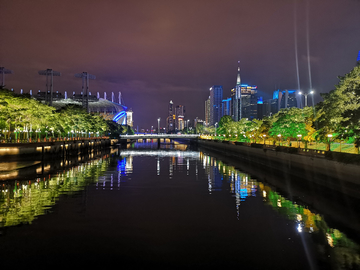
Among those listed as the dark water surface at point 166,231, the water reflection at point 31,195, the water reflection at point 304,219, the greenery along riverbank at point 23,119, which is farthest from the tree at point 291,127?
the greenery along riverbank at point 23,119

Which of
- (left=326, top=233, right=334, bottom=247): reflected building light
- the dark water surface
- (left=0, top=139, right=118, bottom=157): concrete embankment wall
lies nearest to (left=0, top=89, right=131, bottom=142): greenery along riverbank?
(left=0, top=139, right=118, bottom=157): concrete embankment wall

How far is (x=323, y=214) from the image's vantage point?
1900cm

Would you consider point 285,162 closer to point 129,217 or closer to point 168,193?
point 168,193

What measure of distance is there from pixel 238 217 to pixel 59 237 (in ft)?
30.1

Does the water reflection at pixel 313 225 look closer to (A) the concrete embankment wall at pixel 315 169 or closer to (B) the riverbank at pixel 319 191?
(B) the riverbank at pixel 319 191

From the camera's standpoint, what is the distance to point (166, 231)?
14977 mm

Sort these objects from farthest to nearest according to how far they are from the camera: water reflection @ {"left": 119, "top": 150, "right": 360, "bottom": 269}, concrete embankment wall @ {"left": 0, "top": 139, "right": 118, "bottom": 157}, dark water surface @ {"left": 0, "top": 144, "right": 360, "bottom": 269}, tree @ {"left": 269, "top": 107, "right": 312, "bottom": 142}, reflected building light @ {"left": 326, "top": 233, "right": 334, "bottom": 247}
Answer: tree @ {"left": 269, "top": 107, "right": 312, "bottom": 142} < concrete embankment wall @ {"left": 0, "top": 139, "right": 118, "bottom": 157} < reflected building light @ {"left": 326, "top": 233, "right": 334, "bottom": 247} < water reflection @ {"left": 119, "top": 150, "right": 360, "bottom": 269} < dark water surface @ {"left": 0, "top": 144, "right": 360, "bottom": 269}

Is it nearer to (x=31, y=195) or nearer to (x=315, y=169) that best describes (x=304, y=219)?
(x=315, y=169)

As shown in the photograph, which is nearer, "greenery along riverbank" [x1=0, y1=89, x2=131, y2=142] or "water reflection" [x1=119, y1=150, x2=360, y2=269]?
"water reflection" [x1=119, y1=150, x2=360, y2=269]

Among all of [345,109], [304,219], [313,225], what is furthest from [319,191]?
[313,225]

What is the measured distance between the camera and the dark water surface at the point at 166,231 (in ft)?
38.4

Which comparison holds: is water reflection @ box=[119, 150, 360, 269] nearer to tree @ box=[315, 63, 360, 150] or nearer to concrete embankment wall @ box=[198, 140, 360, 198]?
concrete embankment wall @ box=[198, 140, 360, 198]

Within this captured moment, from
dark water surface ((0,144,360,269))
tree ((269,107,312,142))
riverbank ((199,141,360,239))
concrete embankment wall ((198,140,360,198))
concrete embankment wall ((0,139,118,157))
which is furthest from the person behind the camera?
tree ((269,107,312,142))

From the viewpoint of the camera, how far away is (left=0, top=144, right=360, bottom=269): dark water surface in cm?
1170
